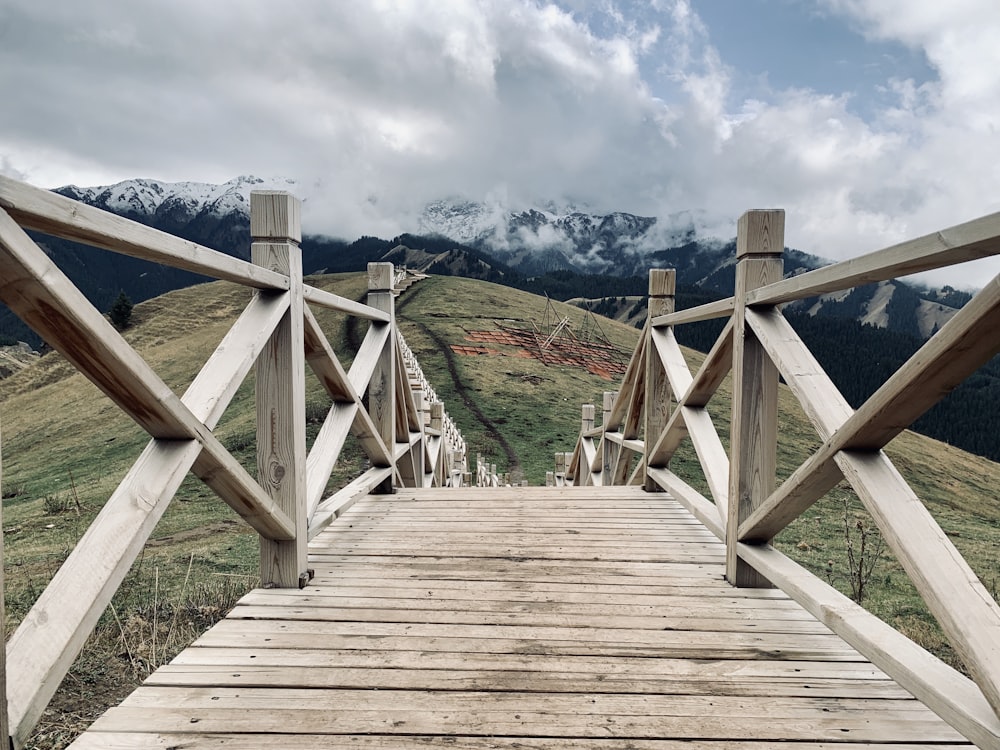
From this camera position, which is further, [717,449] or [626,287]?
[626,287]

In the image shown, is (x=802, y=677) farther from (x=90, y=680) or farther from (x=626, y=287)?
(x=626, y=287)

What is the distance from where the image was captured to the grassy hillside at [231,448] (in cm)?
422

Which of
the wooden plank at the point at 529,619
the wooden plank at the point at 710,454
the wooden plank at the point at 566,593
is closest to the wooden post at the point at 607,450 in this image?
the wooden plank at the point at 710,454

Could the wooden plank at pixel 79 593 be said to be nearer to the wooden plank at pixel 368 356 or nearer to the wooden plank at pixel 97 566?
the wooden plank at pixel 97 566

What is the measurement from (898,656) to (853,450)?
2.12 feet

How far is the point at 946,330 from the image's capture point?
1508 millimetres

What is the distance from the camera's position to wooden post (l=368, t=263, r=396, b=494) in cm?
493

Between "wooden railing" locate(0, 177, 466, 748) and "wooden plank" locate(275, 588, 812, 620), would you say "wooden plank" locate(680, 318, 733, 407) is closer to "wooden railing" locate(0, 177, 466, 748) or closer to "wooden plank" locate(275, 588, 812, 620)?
"wooden plank" locate(275, 588, 812, 620)

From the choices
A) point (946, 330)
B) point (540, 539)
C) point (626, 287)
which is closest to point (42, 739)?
point (540, 539)

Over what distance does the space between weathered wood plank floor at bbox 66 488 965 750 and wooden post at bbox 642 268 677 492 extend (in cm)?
186

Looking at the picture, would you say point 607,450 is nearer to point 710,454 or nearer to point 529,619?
point 710,454

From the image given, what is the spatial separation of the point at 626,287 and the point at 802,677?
432ft

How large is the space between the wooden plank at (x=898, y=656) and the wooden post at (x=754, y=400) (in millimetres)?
243

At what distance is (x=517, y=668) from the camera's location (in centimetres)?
208
